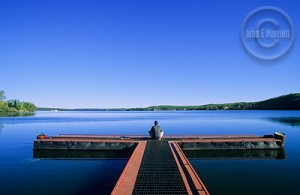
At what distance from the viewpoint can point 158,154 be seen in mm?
17375

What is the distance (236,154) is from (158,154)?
883 cm

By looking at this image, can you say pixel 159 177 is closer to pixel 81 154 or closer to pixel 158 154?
pixel 158 154

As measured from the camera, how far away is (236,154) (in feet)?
75.8

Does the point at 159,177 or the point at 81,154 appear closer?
the point at 159,177

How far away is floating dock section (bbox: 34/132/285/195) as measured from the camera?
10.5m

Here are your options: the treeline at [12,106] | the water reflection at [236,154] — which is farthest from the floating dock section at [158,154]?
the treeline at [12,106]

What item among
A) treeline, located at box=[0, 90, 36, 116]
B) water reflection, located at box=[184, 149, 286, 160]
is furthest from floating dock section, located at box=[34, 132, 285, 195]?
treeline, located at box=[0, 90, 36, 116]

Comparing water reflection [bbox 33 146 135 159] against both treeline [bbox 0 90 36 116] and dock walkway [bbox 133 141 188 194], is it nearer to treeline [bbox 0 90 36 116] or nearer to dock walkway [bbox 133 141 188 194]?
dock walkway [bbox 133 141 188 194]

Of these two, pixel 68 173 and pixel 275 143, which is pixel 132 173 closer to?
pixel 68 173

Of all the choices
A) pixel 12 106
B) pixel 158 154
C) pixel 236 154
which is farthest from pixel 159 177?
pixel 12 106

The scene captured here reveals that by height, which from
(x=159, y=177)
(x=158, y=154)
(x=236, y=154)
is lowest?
(x=236, y=154)

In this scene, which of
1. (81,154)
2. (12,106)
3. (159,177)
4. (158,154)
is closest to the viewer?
(159,177)

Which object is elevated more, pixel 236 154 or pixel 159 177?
pixel 159 177

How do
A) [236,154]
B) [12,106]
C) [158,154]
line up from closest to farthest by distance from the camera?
[158,154]
[236,154]
[12,106]
